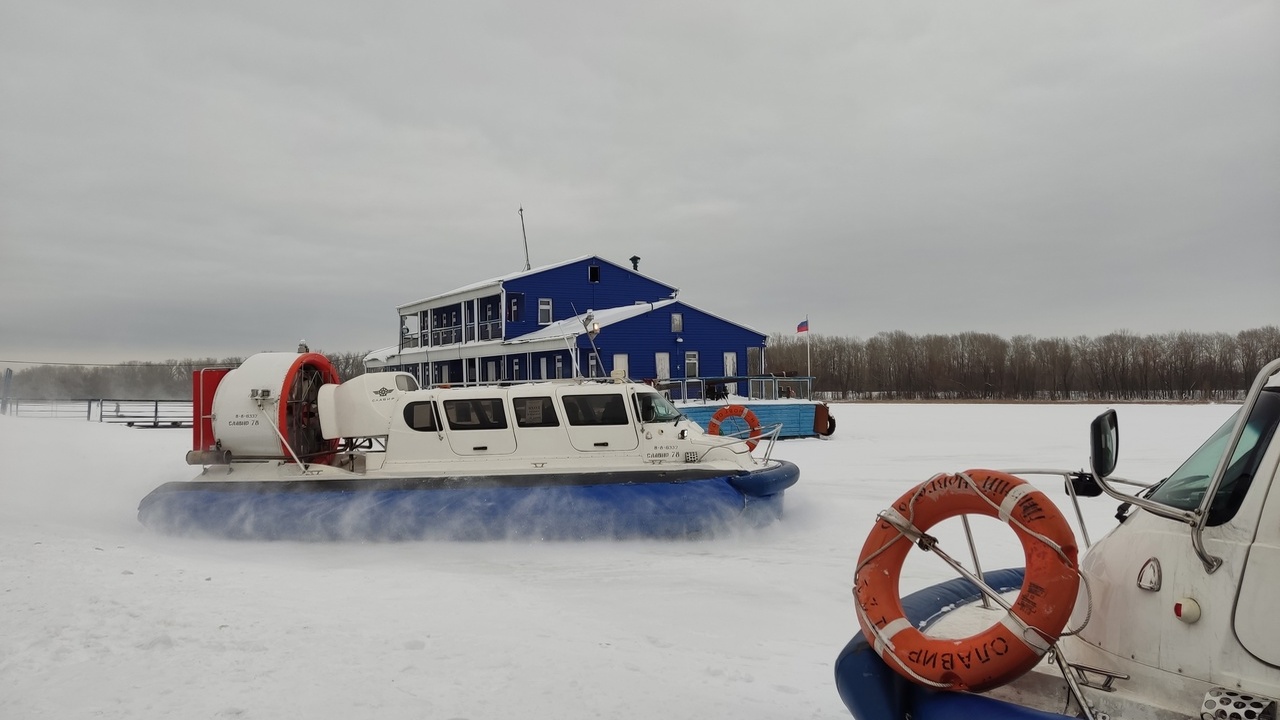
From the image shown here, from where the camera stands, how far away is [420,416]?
10.2 m

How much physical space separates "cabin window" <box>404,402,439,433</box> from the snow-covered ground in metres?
Answer: 1.63

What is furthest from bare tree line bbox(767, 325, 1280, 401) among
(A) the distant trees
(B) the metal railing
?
(B) the metal railing

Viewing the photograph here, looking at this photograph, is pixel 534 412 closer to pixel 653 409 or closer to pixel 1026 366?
pixel 653 409

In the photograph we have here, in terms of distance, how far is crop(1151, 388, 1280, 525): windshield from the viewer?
2.70 metres

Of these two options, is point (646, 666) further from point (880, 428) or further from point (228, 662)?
point (880, 428)

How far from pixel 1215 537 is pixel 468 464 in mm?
8258

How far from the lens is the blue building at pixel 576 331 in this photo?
88.9 ft

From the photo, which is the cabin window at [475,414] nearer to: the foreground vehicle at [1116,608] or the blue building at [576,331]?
the foreground vehicle at [1116,608]

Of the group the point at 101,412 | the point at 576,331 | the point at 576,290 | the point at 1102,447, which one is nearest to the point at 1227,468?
the point at 1102,447

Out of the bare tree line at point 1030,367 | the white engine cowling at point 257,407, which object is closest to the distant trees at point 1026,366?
the bare tree line at point 1030,367

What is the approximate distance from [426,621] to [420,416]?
4.77 metres

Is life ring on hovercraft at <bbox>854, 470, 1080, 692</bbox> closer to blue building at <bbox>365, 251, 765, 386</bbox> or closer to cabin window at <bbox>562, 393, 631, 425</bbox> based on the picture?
cabin window at <bbox>562, 393, 631, 425</bbox>

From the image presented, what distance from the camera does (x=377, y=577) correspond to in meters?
7.23

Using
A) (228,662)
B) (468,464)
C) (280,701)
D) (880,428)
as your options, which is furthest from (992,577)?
(880,428)
